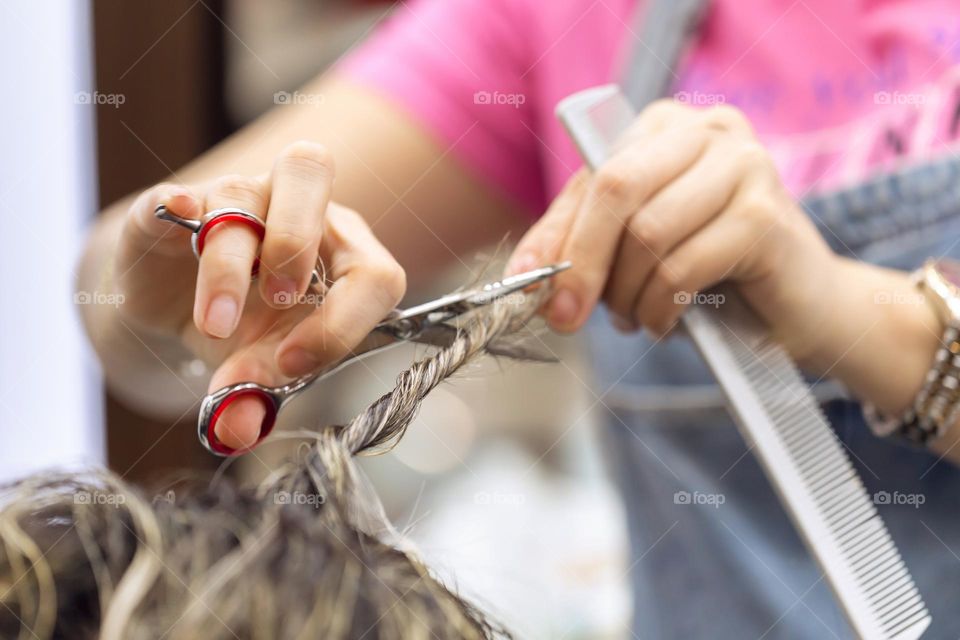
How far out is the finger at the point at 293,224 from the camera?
0.37 metres

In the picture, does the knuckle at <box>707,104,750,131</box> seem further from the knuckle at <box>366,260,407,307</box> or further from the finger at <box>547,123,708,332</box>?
the knuckle at <box>366,260,407,307</box>

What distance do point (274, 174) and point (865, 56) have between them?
479 mm

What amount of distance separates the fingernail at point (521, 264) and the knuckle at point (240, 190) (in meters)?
0.16

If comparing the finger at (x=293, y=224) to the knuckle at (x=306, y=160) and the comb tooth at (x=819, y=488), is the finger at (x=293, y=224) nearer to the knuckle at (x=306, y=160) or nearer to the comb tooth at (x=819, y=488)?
the knuckle at (x=306, y=160)

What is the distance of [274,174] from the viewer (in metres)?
0.40

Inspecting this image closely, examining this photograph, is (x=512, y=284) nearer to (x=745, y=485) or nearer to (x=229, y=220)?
(x=229, y=220)

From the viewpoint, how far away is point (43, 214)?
1.01 meters

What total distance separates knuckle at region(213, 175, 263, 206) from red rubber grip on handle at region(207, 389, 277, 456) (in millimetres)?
88

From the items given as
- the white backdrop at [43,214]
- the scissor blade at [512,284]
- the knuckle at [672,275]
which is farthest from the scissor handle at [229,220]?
the white backdrop at [43,214]

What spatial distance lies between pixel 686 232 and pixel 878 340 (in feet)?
0.46

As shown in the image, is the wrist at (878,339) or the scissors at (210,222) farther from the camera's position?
the wrist at (878,339)

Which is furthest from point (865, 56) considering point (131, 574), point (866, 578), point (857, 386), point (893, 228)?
point (131, 574)

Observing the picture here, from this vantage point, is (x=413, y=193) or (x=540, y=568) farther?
(x=540, y=568)

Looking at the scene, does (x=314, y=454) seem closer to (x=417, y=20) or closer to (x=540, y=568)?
(x=417, y=20)
